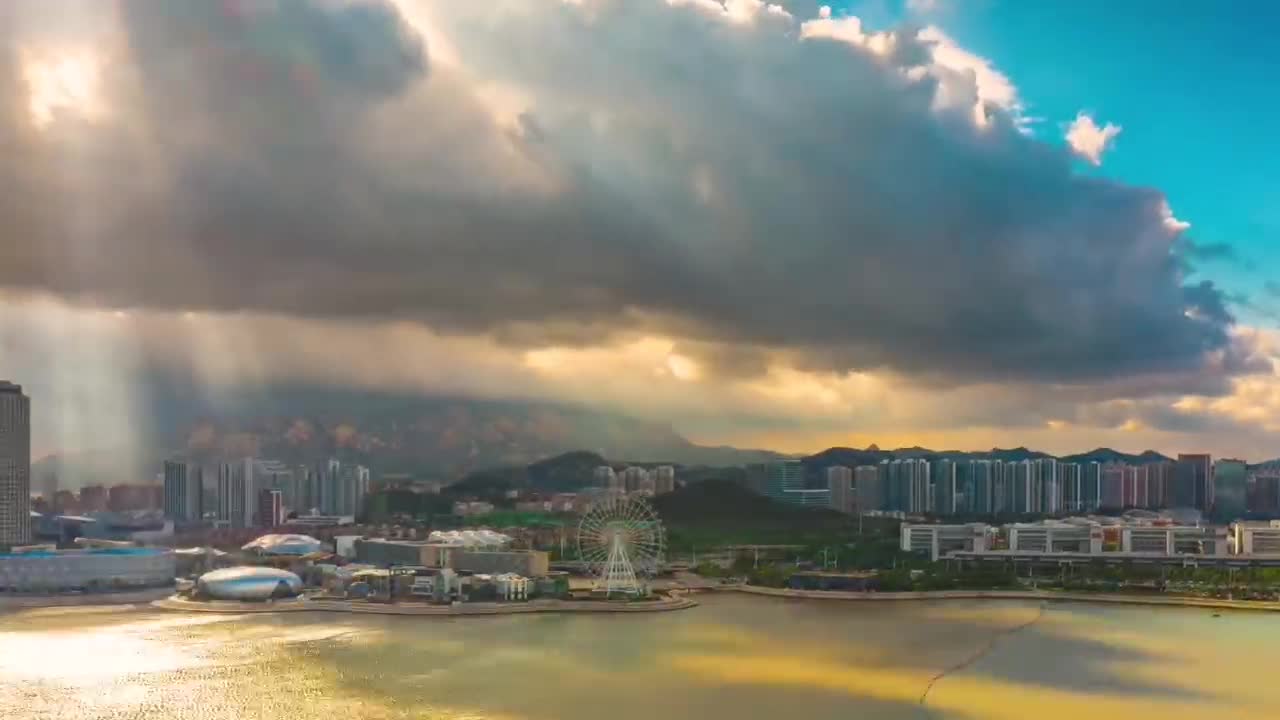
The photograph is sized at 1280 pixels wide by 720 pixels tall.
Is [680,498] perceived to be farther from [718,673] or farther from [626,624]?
[718,673]

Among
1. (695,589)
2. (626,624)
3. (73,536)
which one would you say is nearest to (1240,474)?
(695,589)

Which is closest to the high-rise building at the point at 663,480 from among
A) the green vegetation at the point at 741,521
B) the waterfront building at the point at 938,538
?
the green vegetation at the point at 741,521

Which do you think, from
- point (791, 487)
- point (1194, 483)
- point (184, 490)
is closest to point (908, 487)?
point (791, 487)

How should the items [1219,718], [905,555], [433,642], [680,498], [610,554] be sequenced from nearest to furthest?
[1219,718] → [433,642] → [610,554] → [905,555] → [680,498]

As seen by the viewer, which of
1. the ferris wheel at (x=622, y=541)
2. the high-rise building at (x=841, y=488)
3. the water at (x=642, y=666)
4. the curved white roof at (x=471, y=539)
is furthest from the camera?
the high-rise building at (x=841, y=488)

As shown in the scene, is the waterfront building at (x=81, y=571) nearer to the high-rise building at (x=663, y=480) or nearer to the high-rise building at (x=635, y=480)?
the high-rise building at (x=635, y=480)

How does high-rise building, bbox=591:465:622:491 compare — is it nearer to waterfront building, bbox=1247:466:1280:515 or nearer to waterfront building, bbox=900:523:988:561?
waterfront building, bbox=900:523:988:561

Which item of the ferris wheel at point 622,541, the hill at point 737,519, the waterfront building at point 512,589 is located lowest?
the hill at point 737,519
